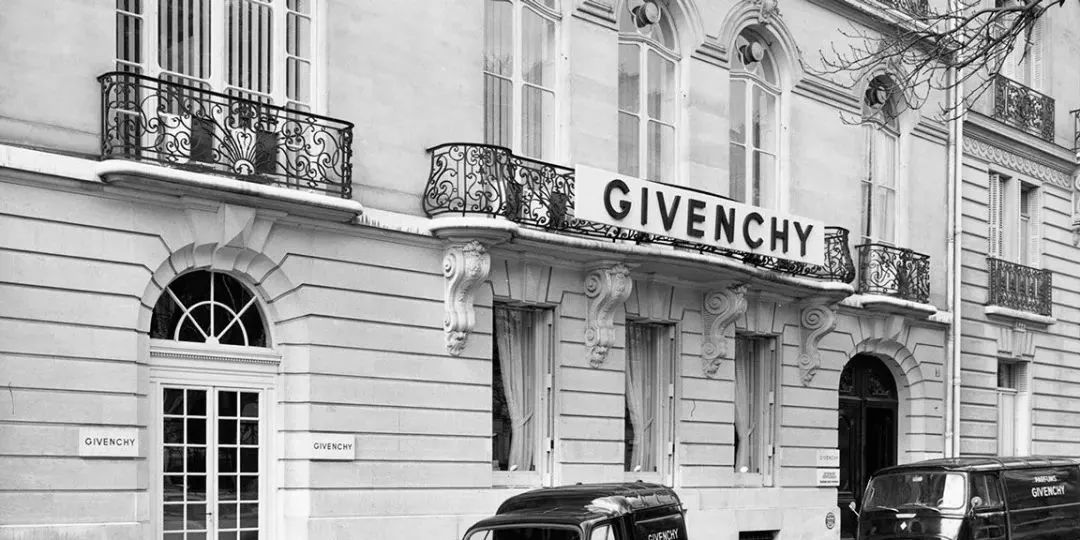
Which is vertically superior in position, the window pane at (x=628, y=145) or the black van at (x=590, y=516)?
the window pane at (x=628, y=145)

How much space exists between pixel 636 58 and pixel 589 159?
2129mm

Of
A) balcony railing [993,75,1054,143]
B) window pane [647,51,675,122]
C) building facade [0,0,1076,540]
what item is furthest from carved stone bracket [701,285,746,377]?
balcony railing [993,75,1054,143]

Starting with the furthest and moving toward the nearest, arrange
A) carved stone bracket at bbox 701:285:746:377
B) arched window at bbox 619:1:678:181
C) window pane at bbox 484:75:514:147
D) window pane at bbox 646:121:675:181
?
1. window pane at bbox 646:121:675:181
2. carved stone bracket at bbox 701:285:746:377
3. arched window at bbox 619:1:678:181
4. window pane at bbox 484:75:514:147

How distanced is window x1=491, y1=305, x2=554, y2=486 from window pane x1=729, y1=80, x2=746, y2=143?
5.40m

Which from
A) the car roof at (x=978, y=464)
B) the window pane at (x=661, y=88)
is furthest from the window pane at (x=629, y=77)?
the car roof at (x=978, y=464)

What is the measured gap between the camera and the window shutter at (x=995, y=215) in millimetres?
27719

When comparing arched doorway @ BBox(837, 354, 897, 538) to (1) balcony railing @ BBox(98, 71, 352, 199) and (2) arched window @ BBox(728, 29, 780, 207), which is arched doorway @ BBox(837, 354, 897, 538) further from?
(1) balcony railing @ BBox(98, 71, 352, 199)

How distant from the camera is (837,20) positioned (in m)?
24.2

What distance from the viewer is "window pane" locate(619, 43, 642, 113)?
20.5 m

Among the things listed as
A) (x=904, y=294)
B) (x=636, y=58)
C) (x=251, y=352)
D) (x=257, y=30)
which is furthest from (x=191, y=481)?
(x=904, y=294)

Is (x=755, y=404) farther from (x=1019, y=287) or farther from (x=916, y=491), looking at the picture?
(x=1019, y=287)

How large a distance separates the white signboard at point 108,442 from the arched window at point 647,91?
28.2 feet

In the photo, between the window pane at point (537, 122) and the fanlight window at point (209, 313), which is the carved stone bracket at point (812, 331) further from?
the fanlight window at point (209, 313)

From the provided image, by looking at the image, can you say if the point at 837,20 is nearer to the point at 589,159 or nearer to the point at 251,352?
the point at 589,159
